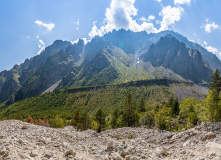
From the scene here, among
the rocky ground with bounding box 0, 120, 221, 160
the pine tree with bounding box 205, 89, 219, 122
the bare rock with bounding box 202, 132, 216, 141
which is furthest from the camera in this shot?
the pine tree with bounding box 205, 89, 219, 122

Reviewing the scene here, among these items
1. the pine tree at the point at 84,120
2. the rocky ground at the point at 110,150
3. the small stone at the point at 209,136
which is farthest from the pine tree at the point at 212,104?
the pine tree at the point at 84,120

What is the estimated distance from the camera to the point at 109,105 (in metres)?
190

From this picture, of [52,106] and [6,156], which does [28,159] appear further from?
[52,106]

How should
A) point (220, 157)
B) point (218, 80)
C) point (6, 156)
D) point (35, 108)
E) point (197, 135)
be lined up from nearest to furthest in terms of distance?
point (6, 156) → point (220, 157) → point (197, 135) → point (218, 80) → point (35, 108)

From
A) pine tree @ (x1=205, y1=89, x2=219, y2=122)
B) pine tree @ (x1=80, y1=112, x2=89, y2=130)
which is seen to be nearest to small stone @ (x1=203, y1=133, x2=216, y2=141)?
pine tree @ (x1=205, y1=89, x2=219, y2=122)

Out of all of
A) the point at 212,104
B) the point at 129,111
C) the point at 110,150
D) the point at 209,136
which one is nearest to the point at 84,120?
the point at 129,111

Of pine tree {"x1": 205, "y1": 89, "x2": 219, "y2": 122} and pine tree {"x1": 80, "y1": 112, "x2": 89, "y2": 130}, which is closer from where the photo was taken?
pine tree {"x1": 205, "y1": 89, "x2": 219, "y2": 122}

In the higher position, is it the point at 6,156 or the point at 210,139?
the point at 6,156

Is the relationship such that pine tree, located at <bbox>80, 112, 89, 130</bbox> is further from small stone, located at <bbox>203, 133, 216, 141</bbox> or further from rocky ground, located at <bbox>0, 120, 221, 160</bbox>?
small stone, located at <bbox>203, 133, 216, 141</bbox>

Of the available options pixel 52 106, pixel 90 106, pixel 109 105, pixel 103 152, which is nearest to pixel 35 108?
pixel 52 106

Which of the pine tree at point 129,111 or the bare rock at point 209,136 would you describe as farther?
the pine tree at point 129,111

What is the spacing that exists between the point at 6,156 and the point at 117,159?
347 inches

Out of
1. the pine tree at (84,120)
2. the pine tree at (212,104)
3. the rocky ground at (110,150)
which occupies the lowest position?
the pine tree at (84,120)

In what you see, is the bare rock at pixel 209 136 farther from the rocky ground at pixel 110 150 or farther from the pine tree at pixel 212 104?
the pine tree at pixel 212 104
